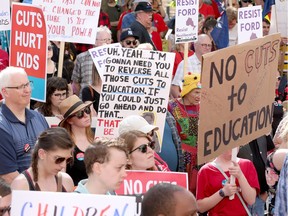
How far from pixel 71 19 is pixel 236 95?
4.33 metres

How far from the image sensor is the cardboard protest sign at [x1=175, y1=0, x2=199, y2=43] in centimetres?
1305

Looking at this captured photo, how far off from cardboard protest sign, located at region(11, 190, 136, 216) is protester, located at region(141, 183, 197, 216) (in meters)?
0.62

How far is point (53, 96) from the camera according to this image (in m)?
9.64

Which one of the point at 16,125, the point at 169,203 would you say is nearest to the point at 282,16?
the point at 16,125

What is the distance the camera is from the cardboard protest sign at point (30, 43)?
9203mm

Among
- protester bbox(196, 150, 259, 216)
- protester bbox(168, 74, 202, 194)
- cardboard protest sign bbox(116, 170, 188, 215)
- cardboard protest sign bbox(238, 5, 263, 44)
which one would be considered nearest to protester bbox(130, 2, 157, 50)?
cardboard protest sign bbox(238, 5, 263, 44)

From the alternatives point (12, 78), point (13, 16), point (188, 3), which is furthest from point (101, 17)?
point (12, 78)

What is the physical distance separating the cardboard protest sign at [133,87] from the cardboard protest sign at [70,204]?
3.65 metres

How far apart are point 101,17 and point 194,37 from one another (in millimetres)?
2984

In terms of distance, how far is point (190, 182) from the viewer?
9.74 m

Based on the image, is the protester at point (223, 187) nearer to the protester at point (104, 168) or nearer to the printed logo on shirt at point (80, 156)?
the printed logo on shirt at point (80, 156)

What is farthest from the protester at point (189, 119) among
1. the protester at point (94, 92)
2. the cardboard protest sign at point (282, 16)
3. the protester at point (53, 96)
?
the cardboard protest sign at point (282, 16)

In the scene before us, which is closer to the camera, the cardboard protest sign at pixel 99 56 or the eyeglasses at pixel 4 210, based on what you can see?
the eyeglasses at pixel 4 210

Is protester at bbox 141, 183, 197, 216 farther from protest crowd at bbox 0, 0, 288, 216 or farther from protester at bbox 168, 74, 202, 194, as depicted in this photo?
protester at bbox 168, 74, 202, 194
